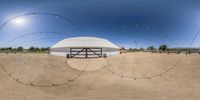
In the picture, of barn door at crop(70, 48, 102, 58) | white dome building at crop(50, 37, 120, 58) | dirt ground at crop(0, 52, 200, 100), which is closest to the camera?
dirt ground at crop(0, 52, 200, 100)

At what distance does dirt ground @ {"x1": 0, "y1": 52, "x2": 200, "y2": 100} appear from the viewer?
17.2 m

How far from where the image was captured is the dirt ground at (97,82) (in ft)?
56.5

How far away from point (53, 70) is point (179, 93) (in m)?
14.9

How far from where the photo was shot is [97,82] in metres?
21.6

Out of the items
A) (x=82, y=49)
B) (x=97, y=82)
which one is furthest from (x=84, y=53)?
(x=97, y=82)

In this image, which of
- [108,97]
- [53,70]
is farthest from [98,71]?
[108,97]

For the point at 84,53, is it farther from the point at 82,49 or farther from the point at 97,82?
the point at 97,82

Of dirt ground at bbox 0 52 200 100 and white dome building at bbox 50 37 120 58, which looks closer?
dirt ground at bbox 0 52 200 100

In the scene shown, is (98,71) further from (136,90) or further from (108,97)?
(108,97)

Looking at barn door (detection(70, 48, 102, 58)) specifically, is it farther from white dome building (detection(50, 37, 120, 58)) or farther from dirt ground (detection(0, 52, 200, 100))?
dirt ground (detection(0, 52, 200, 100))

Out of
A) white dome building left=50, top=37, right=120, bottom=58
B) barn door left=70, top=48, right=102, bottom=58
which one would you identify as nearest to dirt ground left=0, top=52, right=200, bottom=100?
barn door left=70, top=48, right=102, bottom=58

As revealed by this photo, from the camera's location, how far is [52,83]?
828 inches

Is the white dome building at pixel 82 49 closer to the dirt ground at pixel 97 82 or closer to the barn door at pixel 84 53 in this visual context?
the barn door at pixel 84 53

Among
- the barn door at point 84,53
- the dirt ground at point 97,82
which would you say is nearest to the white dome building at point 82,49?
the barn door at point 84,53
